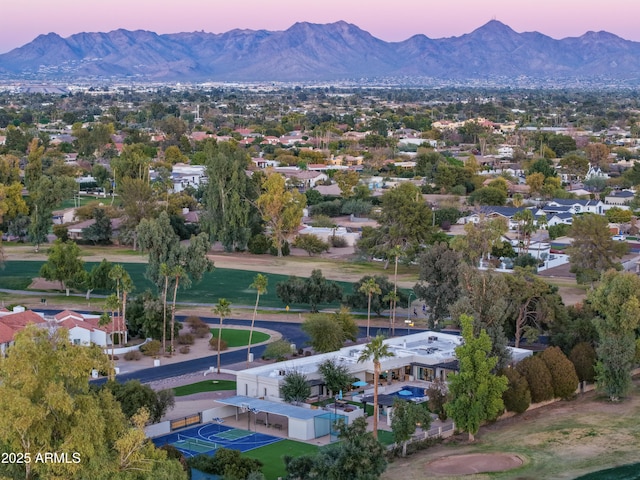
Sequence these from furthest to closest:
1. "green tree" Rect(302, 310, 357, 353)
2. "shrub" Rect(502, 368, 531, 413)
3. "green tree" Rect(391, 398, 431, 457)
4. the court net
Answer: "green tree" Rect(302, 310, 357, 353)
"shrub" Rect(502, 368, 531, 413)
the court net
"green tree" Rect(391, 398, 431, 457)

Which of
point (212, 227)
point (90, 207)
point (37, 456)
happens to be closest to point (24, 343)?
point (37, 456)

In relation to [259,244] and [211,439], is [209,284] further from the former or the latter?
[211,439]

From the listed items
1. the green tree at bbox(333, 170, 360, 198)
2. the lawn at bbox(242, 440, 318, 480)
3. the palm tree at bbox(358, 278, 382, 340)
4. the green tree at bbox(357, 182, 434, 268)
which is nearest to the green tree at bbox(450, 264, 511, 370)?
the palm tree at bbox(358, 278, 382, 340)

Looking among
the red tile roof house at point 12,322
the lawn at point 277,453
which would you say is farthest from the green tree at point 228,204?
the lawn at point 277,453

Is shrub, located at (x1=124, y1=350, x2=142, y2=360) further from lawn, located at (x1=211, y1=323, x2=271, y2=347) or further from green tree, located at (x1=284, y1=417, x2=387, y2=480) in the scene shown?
green tree, located at (x1=284, y1=417, x2=387, y2=480)

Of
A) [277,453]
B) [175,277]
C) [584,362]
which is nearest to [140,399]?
[277,453]

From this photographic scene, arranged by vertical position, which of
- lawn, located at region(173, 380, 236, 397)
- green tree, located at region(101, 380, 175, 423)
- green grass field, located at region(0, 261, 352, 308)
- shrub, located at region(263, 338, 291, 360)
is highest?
green tree, located at region(101, 380, 175, 423)
